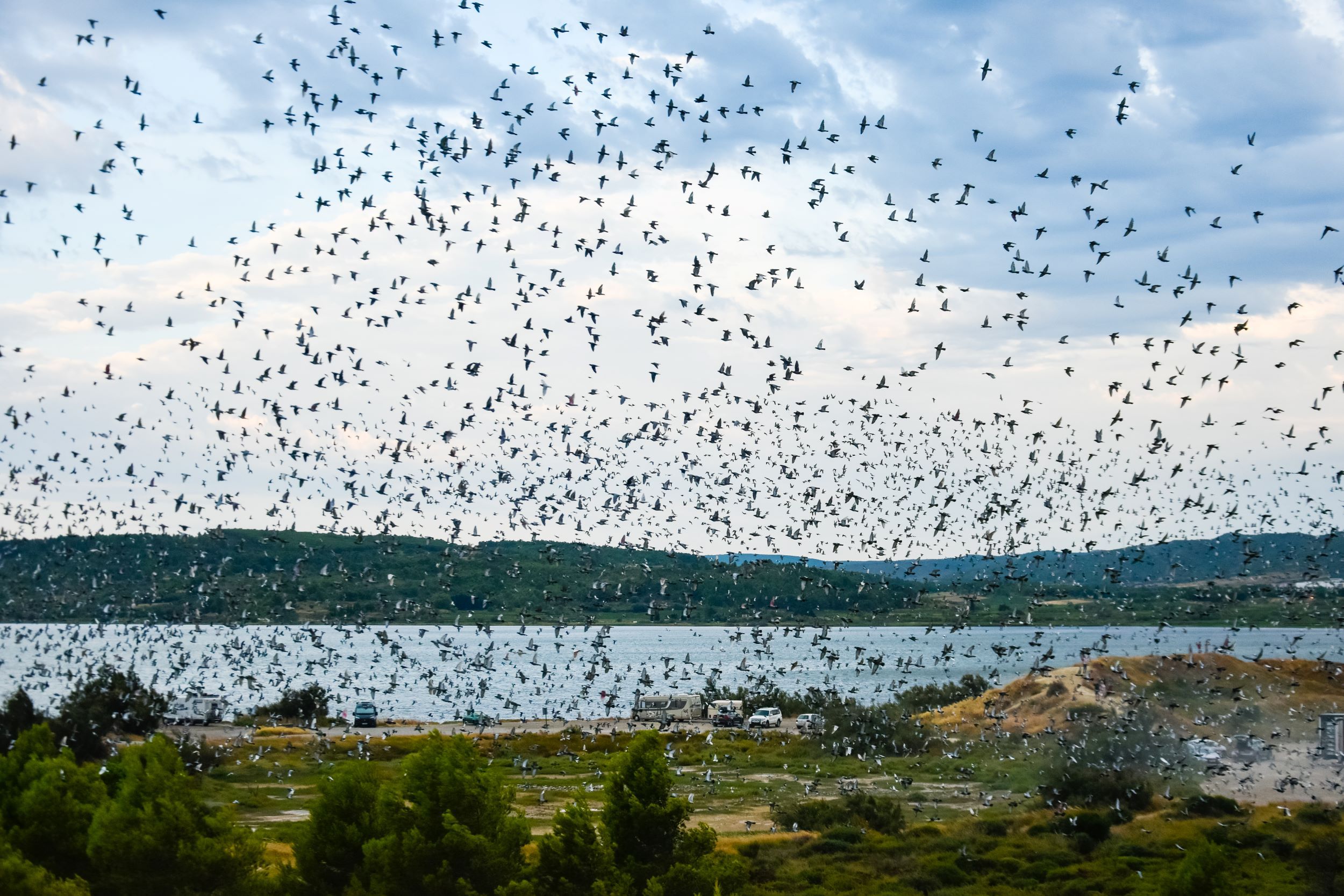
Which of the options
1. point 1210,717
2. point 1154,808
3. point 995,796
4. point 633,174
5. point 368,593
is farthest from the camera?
point 368,593

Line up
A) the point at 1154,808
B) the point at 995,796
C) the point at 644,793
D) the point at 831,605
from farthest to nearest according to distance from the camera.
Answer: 1. the point at 831,605
2. the point at 995,796
3. the point at 1154,808
4. the point at 644,793

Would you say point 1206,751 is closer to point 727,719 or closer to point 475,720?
point 727,719

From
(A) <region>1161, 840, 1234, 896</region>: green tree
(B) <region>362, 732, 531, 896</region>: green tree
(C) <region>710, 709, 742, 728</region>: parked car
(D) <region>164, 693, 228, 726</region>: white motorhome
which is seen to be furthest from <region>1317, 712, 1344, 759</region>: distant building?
(D) <region>164, 693, 228, 726</region>: white motorhome

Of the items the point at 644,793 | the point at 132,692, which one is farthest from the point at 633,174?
the point at 132,692

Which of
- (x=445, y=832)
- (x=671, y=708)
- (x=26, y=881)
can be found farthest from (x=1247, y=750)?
(x=26, y=881)

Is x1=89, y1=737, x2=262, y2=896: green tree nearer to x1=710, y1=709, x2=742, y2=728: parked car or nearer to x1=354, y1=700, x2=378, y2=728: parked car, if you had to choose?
x1=354, y1=700, x2=378, y2=728: parked car

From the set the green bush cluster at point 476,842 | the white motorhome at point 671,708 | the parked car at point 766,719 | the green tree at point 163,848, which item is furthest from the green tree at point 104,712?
the parked car at point 766,719

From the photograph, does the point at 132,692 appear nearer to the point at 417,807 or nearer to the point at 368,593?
the point at 417,807
